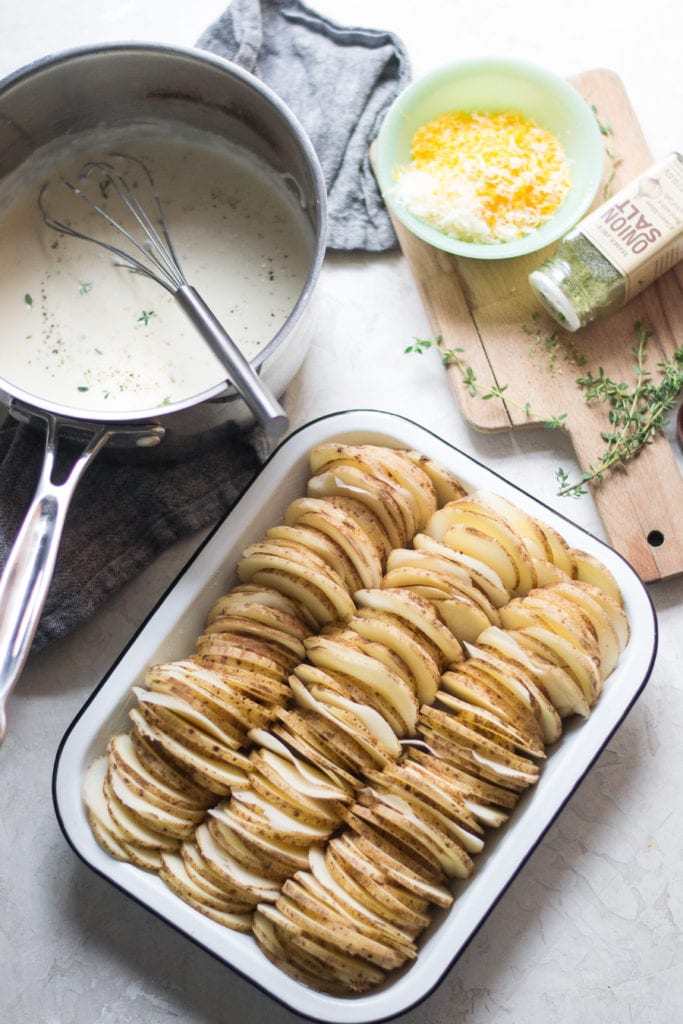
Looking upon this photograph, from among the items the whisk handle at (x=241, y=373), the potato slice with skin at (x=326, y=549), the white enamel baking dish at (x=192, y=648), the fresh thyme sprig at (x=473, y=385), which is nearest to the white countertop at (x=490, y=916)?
the fresh thyme sprig at (x=473, y=385)

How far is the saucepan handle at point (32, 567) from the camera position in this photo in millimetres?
1234

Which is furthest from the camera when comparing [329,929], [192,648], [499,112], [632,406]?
[499,112]

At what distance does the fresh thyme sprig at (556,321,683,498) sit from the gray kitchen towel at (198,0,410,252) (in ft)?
1.39

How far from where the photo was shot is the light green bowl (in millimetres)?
1576

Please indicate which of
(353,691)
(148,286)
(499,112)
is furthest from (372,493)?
(499,112)

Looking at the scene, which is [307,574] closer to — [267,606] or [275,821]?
[267,606]

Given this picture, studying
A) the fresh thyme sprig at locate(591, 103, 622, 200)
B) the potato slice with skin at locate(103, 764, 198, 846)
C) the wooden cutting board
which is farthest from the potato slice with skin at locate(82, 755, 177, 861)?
the fresh thyme sprig at locate(591, 103, 622, 200)

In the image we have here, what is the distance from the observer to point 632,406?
155 centimetres

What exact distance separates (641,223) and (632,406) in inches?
10.7

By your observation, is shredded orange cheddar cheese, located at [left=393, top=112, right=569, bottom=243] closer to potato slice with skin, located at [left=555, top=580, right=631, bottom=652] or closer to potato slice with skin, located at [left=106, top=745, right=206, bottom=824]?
potato slice with skin, located at [left=555, top=580, right=631, bottom=652]

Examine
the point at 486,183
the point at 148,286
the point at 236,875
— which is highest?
the point at 148,286

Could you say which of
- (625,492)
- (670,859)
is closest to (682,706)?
(670,859)

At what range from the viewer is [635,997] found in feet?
4.89

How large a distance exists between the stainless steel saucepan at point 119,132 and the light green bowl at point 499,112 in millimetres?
209
